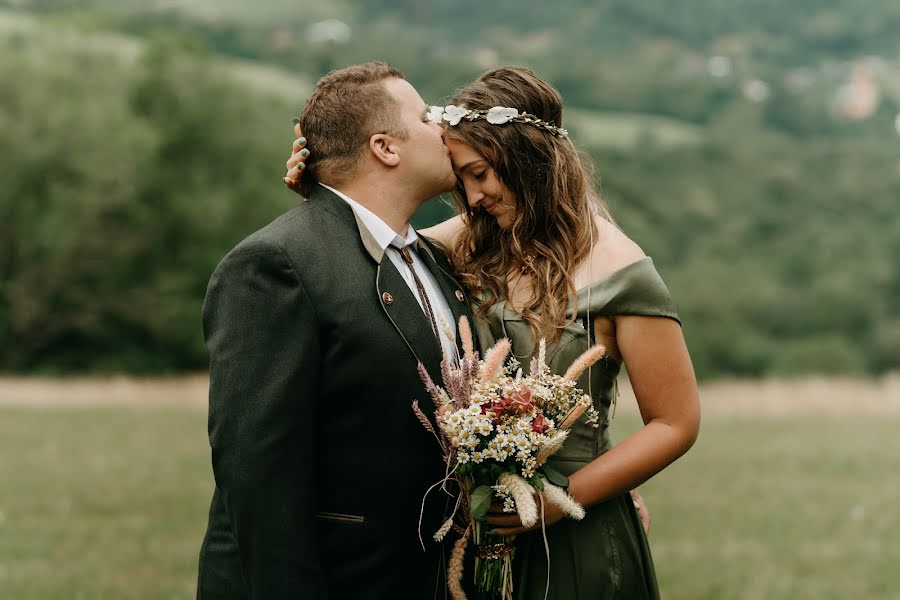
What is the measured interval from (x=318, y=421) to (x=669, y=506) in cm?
923

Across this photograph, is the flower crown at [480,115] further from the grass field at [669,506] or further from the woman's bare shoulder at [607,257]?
the grass field at [669,506]

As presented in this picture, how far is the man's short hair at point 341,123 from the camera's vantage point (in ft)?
13.0

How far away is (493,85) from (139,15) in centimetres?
8044

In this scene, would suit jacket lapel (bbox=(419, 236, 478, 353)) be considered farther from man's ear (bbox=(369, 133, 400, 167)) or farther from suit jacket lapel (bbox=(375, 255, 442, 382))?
man's ear (bbox=(369, 133, 400, 167))

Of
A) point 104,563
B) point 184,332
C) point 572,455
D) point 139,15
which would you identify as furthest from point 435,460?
point 139,15

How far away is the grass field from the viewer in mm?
8508

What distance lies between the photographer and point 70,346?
44.0 m

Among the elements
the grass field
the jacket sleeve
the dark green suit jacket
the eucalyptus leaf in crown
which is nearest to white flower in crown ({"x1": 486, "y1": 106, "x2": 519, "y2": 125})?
the dark green suit jacket

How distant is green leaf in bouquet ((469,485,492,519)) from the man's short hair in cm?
131

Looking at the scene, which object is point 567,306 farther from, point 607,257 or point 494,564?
point 494,564

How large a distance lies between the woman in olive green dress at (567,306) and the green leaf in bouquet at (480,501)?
0.18 metres

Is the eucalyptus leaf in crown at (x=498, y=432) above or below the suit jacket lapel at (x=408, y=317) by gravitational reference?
below

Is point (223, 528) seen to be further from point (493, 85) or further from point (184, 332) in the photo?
point (184, 332)

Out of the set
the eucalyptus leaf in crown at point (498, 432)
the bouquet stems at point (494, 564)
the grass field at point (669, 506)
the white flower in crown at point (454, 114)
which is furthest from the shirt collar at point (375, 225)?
the grass field at point (669, 506)
